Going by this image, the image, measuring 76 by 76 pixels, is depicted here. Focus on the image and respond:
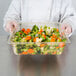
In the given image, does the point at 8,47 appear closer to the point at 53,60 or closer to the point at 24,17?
the point at 53,60

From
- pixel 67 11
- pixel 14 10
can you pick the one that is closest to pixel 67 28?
pixel 67 11

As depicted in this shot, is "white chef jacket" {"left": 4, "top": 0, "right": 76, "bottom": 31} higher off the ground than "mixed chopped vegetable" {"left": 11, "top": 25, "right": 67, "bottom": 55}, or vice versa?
"white chef jacket" {"left": 4, "top": 0, "right": 76, "bottom": 31}

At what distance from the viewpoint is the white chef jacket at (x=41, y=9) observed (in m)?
1.26

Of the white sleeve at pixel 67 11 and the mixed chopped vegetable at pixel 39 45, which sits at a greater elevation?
the white sleeve at pixel 67 11

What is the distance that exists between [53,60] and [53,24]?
27cm

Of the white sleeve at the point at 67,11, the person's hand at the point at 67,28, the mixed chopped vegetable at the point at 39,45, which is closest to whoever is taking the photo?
the mixed chopped vegetable at the point at 39,45

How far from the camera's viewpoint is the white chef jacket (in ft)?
4.13

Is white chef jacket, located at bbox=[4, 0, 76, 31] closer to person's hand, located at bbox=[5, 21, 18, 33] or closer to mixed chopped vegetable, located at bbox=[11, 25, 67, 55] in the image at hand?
person's hand, located at bbox=[5, 21, 18, 33]

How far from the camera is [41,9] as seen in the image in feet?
4.16

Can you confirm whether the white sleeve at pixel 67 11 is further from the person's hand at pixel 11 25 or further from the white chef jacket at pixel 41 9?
the person's hand at pixel 11 25

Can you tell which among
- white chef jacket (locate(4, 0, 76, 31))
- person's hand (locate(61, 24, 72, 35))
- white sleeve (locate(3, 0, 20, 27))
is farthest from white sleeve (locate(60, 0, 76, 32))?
white sleeve (locate(3, 0, 20, 27))

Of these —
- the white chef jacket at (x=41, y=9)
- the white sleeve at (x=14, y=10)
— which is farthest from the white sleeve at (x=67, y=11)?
the white sleeve at (x=14, y=10)

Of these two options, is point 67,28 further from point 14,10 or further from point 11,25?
point 14,10

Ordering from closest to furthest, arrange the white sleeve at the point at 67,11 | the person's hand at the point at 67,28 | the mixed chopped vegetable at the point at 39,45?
the mixed chopped vegetable at the point at 39,45 < the person's hand at the point at 67,28 < the white sleeve at the point at 67,11
